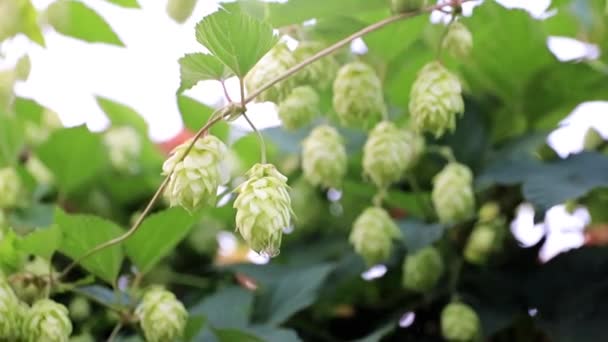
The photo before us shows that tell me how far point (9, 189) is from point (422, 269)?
0.46 m

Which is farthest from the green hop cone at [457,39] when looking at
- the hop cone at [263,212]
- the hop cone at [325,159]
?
the hop cone at [263,212]

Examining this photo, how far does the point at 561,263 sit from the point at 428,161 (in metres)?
0.21

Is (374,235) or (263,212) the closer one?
(263,212)

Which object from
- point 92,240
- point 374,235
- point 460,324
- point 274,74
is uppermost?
point 274,74

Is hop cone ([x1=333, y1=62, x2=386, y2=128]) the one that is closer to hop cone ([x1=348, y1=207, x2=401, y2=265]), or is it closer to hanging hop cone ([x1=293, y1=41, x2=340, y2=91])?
hanging hop cone ([x1=293, y1=41, x2=340, y2=91])

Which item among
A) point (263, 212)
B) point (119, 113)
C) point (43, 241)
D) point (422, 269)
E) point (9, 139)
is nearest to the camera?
point (263, 212)

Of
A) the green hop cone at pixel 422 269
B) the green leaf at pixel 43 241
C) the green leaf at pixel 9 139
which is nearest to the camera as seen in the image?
the green leaf at pixel 43 241

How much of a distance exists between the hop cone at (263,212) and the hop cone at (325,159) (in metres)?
0.25

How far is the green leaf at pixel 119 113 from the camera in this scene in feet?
4.43

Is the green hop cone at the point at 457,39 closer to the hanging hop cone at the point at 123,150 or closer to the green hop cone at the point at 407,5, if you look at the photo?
Answer: the green hop cone at the point at 407,5

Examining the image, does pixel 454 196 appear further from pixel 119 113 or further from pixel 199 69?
pixel 119 113

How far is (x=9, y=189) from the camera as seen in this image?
0.99 meters

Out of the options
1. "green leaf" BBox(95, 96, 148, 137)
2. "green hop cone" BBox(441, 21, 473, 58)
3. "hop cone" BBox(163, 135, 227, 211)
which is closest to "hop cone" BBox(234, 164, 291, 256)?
"hop cone" BBox(163, 135, 227, 211)

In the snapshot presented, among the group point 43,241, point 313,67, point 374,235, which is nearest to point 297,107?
point 313,67
